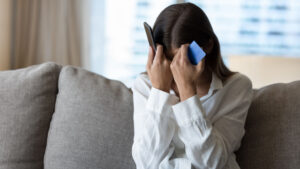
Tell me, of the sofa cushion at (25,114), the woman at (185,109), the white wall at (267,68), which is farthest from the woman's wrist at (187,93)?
the white wall at (267,68)

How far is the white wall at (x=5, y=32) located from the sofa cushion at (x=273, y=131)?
185 cm

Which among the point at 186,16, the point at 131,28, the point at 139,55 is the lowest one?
the point at 139,55

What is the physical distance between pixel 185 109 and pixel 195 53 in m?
0.16

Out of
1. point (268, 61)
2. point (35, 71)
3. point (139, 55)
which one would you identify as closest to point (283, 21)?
point (139, 55)

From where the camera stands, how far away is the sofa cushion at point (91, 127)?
1203 mm

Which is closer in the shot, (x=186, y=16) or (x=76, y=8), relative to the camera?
(x=186, y=16)

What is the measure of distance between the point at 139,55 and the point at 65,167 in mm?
1794

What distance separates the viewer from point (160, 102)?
1.08 meters

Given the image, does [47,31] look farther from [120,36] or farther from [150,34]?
[150,34]

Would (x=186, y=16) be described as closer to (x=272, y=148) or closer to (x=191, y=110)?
(x=191, y=110)

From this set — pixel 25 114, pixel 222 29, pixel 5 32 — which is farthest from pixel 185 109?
pixel 222 29

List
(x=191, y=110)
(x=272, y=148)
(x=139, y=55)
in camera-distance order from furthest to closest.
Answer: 1. (x=139, y=55)
2. (x=272, y=148)
3. (x=191, y=110)

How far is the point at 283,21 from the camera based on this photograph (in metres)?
3.01

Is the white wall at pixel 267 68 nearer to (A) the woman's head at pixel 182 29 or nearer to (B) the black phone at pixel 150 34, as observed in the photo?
(A) the woman's head at pixel 182 29
